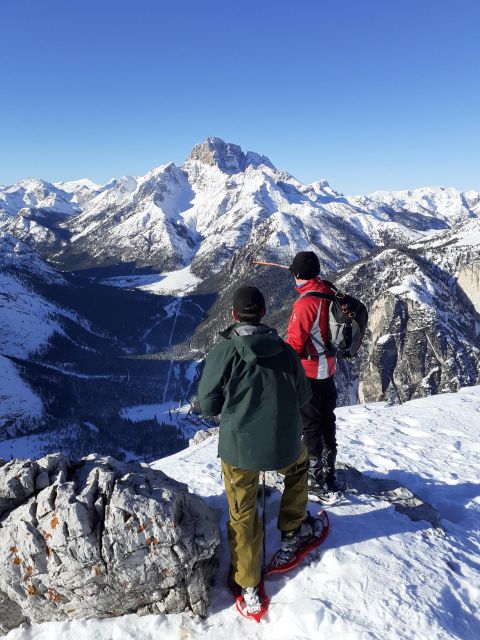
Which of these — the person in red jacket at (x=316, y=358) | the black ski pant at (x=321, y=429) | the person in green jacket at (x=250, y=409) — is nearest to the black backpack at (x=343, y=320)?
the person in red jacket at (x=316, y=358)

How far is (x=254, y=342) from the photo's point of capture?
6.16 m

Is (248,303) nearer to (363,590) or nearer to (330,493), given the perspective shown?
(363,590)

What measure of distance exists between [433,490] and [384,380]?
148 metres

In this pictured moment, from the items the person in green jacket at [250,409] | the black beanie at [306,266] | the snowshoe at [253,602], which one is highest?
the black beanie at [306,266]

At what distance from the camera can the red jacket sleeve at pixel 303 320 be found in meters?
8.43

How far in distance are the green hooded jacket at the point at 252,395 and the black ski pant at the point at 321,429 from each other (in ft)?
8.24

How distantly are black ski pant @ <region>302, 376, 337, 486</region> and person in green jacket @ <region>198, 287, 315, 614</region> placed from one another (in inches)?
85.6

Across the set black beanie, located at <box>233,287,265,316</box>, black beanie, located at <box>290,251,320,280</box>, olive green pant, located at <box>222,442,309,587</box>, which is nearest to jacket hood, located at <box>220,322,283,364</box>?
black beanie, located at <box>233,287,265,316</box>

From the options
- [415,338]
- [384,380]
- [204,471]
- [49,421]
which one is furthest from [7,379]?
[204,471]

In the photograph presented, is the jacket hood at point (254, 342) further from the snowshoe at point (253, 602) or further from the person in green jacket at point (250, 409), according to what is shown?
the snowshoe at point (253, 602)

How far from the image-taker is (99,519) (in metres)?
6.97

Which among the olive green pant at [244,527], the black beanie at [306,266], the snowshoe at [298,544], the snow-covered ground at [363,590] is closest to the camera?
the snow-covered ground at [363,590]

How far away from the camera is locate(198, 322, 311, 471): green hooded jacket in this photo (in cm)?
623

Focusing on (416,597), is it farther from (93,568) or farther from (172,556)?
(93,568)
